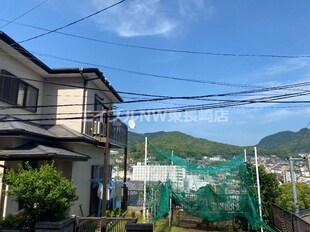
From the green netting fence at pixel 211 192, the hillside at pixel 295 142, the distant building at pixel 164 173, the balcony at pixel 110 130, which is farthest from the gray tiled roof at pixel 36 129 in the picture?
the hillside at pixel 295 142

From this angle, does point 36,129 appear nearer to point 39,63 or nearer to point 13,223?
point 39,63

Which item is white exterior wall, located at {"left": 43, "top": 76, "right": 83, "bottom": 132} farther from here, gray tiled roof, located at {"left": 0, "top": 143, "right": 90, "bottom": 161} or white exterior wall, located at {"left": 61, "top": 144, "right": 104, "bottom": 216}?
A: gray tiled roof, located at {"left": 0, "top": 143, "right": 90, "bottom": 161}

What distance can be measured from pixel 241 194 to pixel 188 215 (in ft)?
7.66

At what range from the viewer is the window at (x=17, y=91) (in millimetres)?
8367

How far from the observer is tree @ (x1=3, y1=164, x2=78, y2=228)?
5125 millimetres

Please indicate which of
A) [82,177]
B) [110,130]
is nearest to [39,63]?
[110,130]

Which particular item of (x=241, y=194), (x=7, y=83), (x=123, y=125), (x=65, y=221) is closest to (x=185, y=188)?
(x=241, y=194)

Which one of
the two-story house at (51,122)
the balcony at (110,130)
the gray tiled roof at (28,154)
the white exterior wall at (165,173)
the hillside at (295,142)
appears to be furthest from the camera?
the hillside at (295,142)

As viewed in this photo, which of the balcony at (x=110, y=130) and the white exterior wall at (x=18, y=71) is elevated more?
the white exterior wall at (x=18, y=71)

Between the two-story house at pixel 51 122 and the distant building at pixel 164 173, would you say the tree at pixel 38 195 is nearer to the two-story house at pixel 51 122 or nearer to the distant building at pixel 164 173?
the two-story house at pixel 51 122

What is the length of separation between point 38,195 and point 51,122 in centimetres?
598

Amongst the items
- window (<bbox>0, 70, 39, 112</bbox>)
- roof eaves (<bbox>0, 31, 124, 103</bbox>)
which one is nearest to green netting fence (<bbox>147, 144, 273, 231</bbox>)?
roof eaves (<bbox>0, 31, 124, 103</bbox>)

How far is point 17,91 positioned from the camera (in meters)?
9.02

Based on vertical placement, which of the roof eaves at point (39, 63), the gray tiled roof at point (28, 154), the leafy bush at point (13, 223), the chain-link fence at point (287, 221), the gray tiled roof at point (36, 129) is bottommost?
the chain-link fence at point (287, 221)
